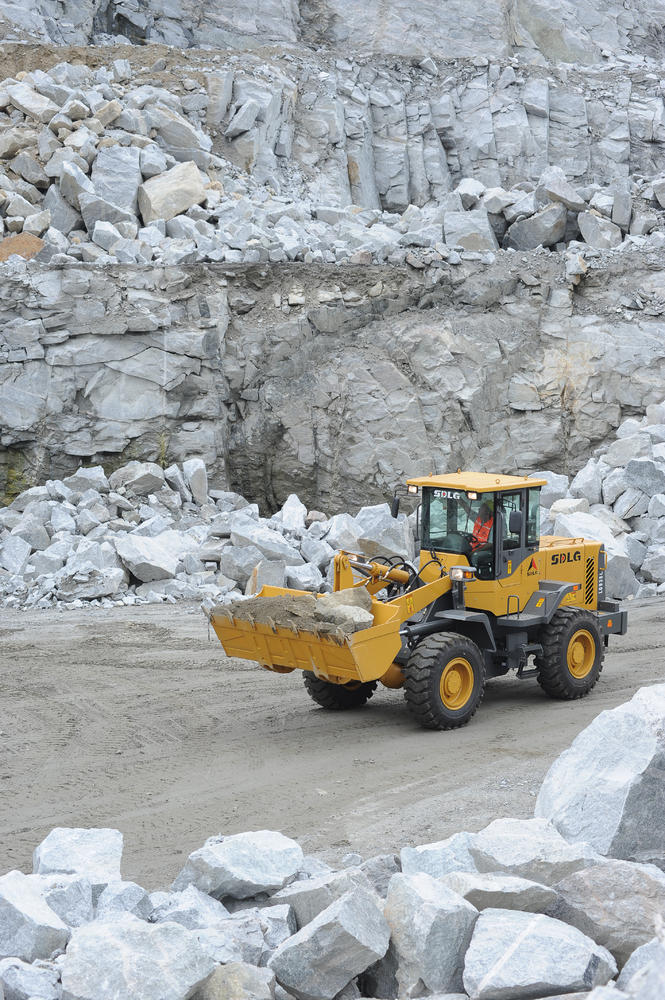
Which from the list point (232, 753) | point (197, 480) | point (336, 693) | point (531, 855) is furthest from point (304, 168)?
point (531, 855)

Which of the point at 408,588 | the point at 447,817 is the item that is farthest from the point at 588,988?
the point at 408,588

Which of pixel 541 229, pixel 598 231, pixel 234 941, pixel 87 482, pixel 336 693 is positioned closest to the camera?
pixel 234 941

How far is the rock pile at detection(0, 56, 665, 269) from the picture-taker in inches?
721

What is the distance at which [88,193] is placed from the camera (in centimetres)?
1809

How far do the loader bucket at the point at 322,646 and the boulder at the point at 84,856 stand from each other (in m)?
2.76

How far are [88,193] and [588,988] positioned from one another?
17009 mm

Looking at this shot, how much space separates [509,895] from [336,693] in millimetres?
4824

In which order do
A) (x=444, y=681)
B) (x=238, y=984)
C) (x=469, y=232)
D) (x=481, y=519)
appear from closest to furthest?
(x=238, y=984) → (x=444, y=681) → (x=481, y=519) → (x=469, y=232)

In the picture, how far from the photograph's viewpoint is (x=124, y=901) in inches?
175

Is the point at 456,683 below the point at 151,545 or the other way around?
below

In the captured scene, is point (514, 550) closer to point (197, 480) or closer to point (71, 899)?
point (71, 899)

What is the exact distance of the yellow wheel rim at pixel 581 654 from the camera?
9.20 metres

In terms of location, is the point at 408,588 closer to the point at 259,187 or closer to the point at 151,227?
the point at 151,227

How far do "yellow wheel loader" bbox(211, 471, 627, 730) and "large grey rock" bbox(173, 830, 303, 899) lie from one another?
264cm
